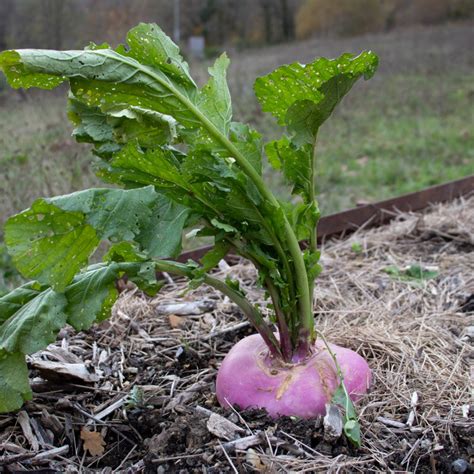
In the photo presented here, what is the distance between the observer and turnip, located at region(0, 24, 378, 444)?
1709 millimetres

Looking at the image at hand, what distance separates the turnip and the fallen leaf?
222 millimetres

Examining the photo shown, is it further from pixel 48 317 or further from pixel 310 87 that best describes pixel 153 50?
pixel 48 317

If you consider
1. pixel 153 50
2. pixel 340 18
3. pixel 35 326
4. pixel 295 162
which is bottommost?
pixel 35 326

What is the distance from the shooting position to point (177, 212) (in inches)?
71.2

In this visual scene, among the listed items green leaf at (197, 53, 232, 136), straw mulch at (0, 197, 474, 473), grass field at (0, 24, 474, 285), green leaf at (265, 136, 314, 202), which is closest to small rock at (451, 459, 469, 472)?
straw mulch at (0, 197, 474, 473)

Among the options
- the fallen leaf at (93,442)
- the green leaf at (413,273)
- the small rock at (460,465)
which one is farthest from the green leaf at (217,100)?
the green leaf at (413,273)

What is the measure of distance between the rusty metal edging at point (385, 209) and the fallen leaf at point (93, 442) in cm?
235

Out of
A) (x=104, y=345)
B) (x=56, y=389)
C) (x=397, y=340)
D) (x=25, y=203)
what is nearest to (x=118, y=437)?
(x=56, y=389)

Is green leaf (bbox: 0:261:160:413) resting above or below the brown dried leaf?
above

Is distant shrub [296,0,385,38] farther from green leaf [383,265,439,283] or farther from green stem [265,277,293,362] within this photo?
green stem [265,277,293,362]

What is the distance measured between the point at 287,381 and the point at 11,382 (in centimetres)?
80

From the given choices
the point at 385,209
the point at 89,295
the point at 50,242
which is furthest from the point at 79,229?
the point at 385,209

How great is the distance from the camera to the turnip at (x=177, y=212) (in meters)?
1.71

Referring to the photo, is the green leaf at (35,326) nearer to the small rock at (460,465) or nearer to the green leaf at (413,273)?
the small rock at (460,465)
